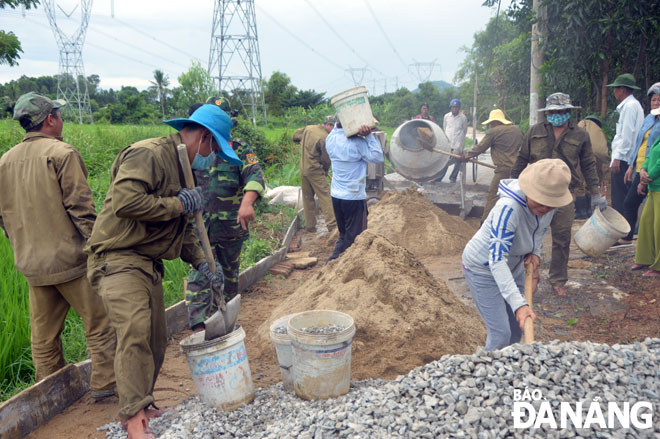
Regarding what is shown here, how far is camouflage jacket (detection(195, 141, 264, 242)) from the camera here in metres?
4.29

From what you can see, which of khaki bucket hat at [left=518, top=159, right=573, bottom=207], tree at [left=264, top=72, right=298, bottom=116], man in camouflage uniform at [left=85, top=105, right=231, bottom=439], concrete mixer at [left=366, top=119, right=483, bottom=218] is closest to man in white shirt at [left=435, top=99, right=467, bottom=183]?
concrete mixer at [left=366, top=119, right=483, bottom=218]

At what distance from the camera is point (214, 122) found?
3070 mm

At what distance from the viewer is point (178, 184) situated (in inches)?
117

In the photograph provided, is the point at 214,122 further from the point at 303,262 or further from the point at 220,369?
the point at 303,262

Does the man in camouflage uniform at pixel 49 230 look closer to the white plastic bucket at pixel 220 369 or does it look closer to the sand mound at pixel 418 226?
the white plastic bucket at pixel 220 369

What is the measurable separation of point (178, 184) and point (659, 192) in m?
5.30

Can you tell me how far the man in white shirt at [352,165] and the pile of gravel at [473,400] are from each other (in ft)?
10.4

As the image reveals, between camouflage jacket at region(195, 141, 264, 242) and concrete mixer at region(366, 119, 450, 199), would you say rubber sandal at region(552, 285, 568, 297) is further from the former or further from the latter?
concrete mixer at region(366, 119, 450, 199)

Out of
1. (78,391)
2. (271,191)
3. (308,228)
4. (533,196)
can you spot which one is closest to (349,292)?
(533,196)

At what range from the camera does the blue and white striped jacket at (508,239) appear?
3.04 meters

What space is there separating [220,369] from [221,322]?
0.97 feet

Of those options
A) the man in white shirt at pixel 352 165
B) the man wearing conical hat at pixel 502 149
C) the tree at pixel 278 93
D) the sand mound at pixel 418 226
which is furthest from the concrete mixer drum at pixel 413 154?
the tree at pixel 278 93

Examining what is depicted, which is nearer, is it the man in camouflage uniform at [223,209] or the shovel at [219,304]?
the shovel at [219,304]

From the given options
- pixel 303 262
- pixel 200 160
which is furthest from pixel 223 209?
pixel 303 262
